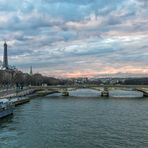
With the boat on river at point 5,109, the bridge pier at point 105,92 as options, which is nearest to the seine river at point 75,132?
the boat on river at point 5,109

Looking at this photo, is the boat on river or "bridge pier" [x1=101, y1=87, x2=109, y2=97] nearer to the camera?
the boat on river

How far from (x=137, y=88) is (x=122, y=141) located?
79.2 meters

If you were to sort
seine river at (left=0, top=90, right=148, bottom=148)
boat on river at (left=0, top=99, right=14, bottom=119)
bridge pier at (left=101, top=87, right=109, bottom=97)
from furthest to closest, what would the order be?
bridge pier at (left=101, top=87, right=109, bottom=97), boat on river at (left=0, top=99, right=14, bottom=119), seine river at (left=0, top=90, right=148, bottom=148)

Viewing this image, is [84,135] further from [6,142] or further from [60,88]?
[60,88]

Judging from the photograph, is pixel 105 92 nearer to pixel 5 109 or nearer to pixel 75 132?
pixel 5 109

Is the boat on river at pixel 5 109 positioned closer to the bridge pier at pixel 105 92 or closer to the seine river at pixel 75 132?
the seine river at pixel 75 132

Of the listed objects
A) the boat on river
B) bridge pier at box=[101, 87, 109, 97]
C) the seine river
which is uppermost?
bridge pier at box=[101, 87, 109, 97]

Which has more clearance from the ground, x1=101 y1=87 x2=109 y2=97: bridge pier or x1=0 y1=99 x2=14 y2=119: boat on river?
x1=101 y1=87 x2=109 y2=97: bridge pier

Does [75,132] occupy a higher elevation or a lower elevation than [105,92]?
lower

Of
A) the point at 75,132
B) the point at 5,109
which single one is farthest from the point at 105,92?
the point at 75,132

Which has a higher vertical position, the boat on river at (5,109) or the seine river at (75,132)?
the boat on river at (5,109)

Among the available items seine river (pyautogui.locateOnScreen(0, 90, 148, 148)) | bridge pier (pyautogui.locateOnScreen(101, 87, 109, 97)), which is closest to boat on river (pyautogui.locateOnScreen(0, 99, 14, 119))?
seine river (pyautogui.locateOnScreen(0, 90, 148, 148))

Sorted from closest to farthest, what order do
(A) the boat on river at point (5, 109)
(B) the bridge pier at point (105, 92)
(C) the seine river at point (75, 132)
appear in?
(C) the seine river at point (75, 132)
(A) the boat on river at point (5, 109)
(B) the bridge pier at point (105, 92)

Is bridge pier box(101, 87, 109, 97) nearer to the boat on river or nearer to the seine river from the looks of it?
the boat on river
